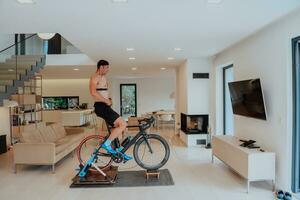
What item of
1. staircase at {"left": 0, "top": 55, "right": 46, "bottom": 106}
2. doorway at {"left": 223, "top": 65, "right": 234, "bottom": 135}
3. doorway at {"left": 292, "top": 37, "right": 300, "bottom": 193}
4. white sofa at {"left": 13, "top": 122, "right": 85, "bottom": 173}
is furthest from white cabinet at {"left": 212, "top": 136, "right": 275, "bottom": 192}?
staircase at {"left": 0, "top": 55, "right": 46, "bottom": 106}

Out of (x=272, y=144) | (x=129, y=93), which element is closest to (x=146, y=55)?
(x=272, y=144)

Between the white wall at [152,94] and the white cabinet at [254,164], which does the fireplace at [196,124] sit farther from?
the white wall at [152,94]

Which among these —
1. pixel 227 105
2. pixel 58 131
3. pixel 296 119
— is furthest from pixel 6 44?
pixel 296 119

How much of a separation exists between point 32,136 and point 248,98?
428cm

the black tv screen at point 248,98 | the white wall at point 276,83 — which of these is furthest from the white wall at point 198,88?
the white wall at point 276,83

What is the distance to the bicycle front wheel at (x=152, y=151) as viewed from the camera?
468 centimetres

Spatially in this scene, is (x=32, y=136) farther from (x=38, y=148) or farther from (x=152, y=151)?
(x=152, y=151)

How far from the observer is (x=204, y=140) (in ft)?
25.1

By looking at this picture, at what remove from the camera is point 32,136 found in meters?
5.53

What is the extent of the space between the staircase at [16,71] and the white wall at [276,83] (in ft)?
16.7

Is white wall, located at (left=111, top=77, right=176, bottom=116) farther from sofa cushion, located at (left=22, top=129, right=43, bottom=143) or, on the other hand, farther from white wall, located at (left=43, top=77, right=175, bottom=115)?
sofa cushion, located at (left=22, top=129, right=43, bottom=143)

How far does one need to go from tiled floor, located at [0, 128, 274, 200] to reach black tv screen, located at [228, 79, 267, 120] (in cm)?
114

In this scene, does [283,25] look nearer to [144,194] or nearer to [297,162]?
[297,162]

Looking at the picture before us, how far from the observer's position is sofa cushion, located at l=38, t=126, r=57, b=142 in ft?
19.6
